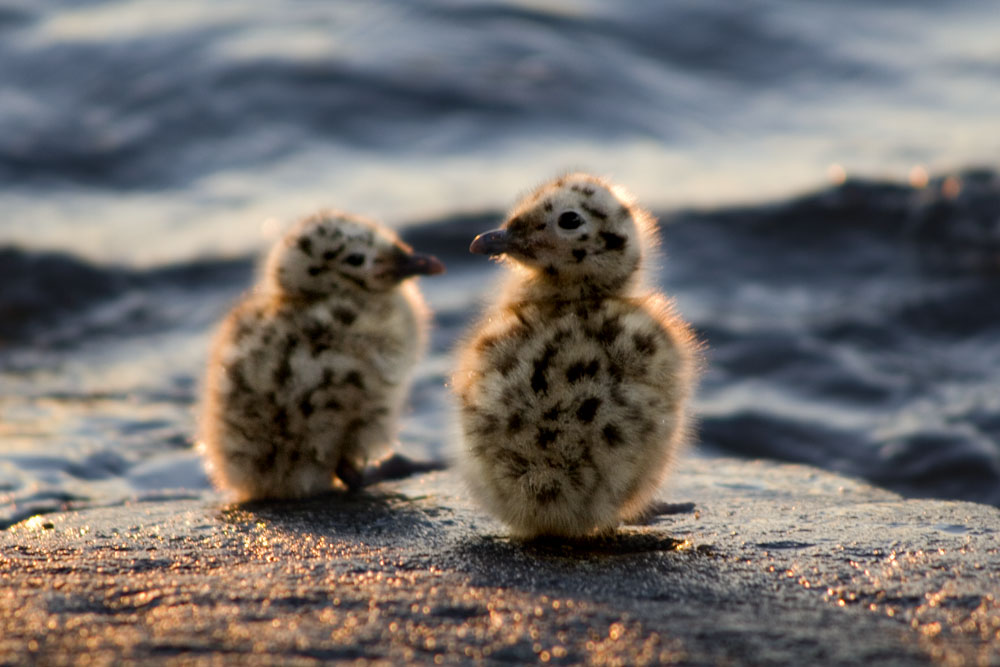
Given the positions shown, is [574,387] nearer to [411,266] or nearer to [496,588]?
[496,588]

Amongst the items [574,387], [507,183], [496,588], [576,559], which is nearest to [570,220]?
[574,387]

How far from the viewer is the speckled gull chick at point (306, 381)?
566 centimetres

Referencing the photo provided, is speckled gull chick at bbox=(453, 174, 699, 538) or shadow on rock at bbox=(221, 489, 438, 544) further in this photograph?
shadow on rock at bbox=(221, 489, 438, 544)

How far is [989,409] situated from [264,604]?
6213 mm

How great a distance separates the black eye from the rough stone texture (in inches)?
44.9

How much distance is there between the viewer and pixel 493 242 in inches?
192

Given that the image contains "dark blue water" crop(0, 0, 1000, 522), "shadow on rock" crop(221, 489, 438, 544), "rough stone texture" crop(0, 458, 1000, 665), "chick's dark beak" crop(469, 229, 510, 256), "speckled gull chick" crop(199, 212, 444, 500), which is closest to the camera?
"rough stone texture" crop(0, 458, 1000, 665)

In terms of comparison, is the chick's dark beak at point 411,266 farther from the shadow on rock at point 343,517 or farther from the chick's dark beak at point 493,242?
the chick's dark beak at point 493,242

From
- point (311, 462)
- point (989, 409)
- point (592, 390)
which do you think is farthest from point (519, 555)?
point (989, 409)

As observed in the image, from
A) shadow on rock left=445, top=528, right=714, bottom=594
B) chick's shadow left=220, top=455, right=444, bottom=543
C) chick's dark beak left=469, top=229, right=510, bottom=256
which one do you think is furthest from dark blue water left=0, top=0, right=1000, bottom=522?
shadow on rock left=445, top=528, right=714, bottom=594

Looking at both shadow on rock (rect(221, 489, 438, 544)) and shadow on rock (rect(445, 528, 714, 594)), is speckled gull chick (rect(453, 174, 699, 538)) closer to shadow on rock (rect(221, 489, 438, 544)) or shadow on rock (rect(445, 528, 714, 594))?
shadow on rock (rect(445, 528, 714, 594))

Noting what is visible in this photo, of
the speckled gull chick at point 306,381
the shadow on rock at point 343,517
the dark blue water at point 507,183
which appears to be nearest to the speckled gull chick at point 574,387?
the shadow on rock at point 343,517

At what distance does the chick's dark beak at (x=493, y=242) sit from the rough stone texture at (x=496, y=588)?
1.03 m

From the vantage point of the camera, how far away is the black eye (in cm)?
476
